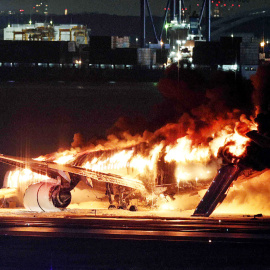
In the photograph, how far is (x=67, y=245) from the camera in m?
15.9

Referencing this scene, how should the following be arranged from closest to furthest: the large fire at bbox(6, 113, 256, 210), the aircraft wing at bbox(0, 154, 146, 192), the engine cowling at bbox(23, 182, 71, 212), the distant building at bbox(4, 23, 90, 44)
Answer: the large fire at bbox(6, 113, 256, 210), the aircraft wing at bbox(0, 154, 146, 192), the engine cowling at bbox(23, 182, 71, 212), the distant building at bbox(4, 23, 90, 44)

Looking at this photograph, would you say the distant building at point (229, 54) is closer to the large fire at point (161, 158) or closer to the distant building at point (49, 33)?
the distant building at point (49, 33)

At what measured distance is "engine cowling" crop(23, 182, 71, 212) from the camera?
26453mm

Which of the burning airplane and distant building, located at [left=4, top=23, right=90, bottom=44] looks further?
distant building, located at [left=4, top=23, right=90, bottom=44]

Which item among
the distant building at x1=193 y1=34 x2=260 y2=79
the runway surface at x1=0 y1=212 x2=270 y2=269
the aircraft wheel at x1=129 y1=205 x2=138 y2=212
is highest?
the distant building at x1=193 y1=34 x2=260 y2=79

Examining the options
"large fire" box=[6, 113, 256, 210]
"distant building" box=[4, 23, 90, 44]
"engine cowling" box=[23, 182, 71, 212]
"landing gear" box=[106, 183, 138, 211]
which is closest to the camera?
"large fire" box=[6, 113, 256, 210]

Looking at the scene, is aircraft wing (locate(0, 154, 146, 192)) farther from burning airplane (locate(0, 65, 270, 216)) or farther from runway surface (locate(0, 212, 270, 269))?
runway surface (locate(0, 212, 270, 269))

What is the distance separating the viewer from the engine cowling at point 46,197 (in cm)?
2645

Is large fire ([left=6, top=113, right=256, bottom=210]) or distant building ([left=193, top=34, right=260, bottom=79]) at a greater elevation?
distant building ([left=193, top=34, right=260, bottom=79])

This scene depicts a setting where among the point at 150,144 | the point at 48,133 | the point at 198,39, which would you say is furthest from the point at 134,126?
the point at 198,39

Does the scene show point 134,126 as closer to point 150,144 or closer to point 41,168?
point 150,144

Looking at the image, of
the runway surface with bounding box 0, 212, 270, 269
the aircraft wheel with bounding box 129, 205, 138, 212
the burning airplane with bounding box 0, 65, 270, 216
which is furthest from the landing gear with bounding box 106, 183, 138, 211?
the runway surface with bounding box 0, 212, 270, 269

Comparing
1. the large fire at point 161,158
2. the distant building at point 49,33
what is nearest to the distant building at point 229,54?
the distant building at point 49,33

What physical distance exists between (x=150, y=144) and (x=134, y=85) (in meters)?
99.6
